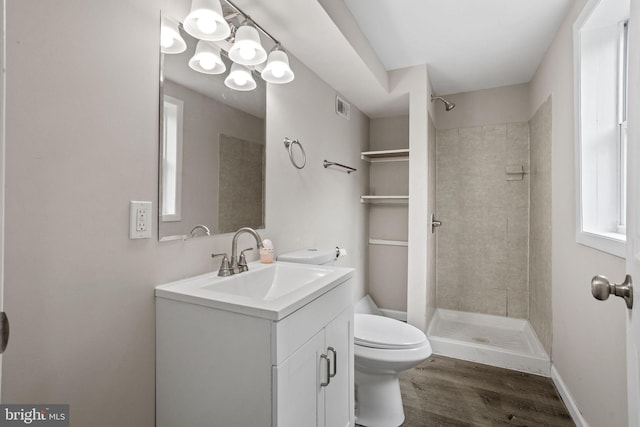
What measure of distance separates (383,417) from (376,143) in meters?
2.49

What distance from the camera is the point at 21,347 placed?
79 cm

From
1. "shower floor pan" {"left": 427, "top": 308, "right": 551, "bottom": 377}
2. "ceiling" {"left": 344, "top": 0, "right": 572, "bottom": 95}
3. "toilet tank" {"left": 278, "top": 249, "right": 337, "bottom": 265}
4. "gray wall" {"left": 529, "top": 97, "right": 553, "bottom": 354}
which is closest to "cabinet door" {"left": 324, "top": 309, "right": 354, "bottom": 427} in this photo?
"toilet tank" {"left": 278, "top": 249, "right": 337, "bottom": 265}

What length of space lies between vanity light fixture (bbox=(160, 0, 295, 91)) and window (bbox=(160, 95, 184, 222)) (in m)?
0.21

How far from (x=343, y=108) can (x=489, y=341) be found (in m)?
2.38

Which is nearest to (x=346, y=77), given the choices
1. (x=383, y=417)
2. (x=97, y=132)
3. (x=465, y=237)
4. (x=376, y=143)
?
(x=376, y=143)

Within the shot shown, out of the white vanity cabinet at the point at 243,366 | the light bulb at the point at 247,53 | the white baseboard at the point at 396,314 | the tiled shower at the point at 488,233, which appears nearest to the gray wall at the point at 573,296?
the tiled shower at the point at 488,233

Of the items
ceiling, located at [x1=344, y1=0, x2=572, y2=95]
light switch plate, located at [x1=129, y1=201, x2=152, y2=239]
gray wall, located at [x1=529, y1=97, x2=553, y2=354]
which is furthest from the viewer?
gray wall, located at [x1=529, y1=97, x2=553, y2=354]

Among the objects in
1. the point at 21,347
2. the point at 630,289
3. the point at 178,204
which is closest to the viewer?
the point at 630,289

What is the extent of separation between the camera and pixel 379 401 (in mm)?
1702

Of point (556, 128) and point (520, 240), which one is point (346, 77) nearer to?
point (556, 128)

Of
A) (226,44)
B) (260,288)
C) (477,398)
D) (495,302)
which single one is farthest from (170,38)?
(495,302)

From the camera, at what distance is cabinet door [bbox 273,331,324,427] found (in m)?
0.89

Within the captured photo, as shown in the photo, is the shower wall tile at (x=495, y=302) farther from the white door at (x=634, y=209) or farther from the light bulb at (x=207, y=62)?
the light bulb at (x=207, y=62)

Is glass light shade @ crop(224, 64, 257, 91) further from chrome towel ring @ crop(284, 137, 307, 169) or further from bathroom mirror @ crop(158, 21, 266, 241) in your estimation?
chrome towel ring @ crop(284, 137, 307, 169)
